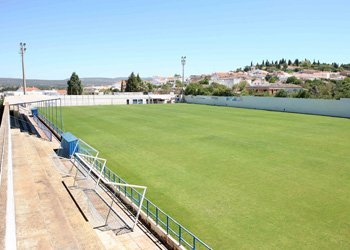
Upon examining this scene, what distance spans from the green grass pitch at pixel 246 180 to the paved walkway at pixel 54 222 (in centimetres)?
268

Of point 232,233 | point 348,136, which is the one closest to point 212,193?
point 232,233

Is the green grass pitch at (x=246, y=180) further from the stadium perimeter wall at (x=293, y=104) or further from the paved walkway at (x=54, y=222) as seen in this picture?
the stadium perimeter wall at (x=293, y=104)

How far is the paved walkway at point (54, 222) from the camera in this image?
8773 millimetres

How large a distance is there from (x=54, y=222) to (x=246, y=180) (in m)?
9.63

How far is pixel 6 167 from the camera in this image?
10555 mm

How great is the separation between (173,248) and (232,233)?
2464 mm

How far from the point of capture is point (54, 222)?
392 inches

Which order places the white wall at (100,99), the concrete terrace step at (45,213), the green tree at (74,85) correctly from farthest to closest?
the green tree at (74,85) < the white wall at (100,99) < the concrete terrace step at (45,213)

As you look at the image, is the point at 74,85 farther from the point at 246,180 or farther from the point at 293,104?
the point at 246,180

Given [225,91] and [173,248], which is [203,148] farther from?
[225,91]

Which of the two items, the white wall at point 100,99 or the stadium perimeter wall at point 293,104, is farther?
the white wall at point 100,99

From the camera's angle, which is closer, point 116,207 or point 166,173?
point 116,207

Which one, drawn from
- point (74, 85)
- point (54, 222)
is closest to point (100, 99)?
point (74, 85)

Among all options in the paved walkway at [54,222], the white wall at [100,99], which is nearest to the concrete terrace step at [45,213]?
the paved walkway at [54,222]
